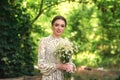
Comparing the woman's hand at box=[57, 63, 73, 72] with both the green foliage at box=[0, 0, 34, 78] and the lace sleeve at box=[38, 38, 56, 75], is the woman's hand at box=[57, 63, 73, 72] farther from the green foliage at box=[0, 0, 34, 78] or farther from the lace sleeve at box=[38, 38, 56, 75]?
the green foliage at box=[0, 0, 34, 78]

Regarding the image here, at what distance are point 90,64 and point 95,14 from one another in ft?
7.07

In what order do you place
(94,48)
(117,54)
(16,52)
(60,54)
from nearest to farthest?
1. (60,54)
2. (16,52)
3. (117,54)
4. (94,48)

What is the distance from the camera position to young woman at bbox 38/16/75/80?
3910 mm

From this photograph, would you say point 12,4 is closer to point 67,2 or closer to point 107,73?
point 67,2

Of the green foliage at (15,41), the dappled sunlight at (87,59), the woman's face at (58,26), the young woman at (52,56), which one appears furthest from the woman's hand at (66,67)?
the dappled sunlight at (87,59)

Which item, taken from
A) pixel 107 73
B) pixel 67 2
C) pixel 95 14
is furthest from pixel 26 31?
pixel 95 14

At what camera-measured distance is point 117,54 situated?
15.7 meters

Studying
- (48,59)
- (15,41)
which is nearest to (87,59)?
(15,41)

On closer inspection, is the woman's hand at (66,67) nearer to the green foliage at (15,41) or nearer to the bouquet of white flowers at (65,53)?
the bouquet of white flowers at (65,53)

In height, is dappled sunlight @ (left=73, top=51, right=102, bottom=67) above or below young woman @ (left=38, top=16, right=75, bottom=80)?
below

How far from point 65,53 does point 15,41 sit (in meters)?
6.31

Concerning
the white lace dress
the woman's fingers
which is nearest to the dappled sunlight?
the white lace dress

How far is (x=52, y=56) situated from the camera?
395cm

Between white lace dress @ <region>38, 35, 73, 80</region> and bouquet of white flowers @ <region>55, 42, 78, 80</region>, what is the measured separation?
7 centimetres
